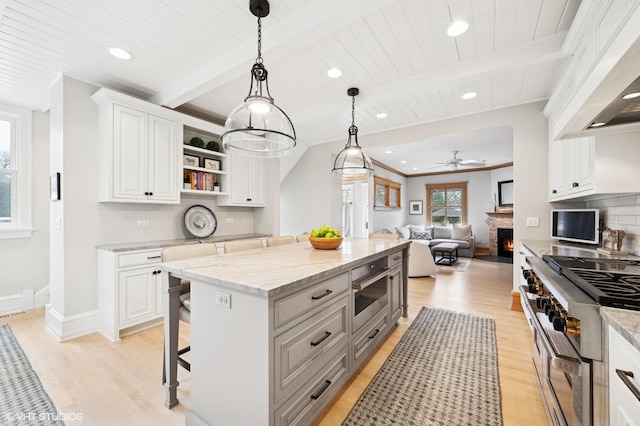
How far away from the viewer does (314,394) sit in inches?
59.1

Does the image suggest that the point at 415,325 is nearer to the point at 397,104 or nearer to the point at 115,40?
the point at 397,104

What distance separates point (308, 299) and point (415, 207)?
8.88 meters

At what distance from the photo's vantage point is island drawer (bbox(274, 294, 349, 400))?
4.20 feet

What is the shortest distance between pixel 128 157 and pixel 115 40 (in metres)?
1.16

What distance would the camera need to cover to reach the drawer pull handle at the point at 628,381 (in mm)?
765

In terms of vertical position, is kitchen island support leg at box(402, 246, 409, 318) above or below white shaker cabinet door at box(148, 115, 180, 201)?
below

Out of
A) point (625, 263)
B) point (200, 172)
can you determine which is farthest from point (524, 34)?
point (200, 172)

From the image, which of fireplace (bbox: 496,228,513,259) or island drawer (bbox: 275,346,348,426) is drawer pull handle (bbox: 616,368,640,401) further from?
fireplace (bbox: 496,228,513,259)

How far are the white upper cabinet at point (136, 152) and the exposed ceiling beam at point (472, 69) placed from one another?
2.20m

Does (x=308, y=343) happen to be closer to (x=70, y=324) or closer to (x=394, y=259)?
(x=394, y=259)

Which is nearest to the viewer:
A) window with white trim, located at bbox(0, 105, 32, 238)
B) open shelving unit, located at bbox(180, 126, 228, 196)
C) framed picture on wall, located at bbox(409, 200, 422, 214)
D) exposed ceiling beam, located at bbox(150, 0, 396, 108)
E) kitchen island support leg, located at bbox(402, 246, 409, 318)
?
exposed ceiling beam, located at bbox(150, 0, 396, 108)

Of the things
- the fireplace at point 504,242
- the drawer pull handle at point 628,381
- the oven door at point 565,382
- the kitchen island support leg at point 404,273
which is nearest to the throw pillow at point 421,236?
the fireplace at point 504,242

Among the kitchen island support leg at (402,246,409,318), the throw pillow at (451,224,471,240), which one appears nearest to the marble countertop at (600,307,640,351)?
the kitchen island support leg at (402,246,409,318)

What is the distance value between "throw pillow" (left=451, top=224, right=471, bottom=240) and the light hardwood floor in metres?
4.75
